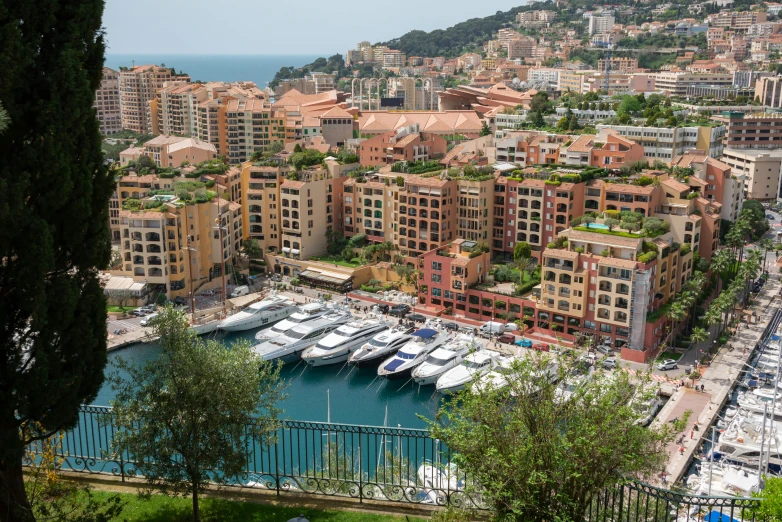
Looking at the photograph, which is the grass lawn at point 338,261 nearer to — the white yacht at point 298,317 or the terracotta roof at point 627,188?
the white yacht at point 298,317

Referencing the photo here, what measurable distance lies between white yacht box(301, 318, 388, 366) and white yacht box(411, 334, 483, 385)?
3.91m

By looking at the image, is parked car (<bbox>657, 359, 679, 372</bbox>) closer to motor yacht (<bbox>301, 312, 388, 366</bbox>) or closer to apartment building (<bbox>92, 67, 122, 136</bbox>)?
motor yacht (<bbox>301, 312, 388, 366</bbox>)

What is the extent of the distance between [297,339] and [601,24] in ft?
435

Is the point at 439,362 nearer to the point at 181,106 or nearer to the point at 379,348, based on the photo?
the point at 379,348

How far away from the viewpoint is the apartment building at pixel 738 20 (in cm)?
12912

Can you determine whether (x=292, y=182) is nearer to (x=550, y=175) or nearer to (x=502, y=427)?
(x=550, y=175)

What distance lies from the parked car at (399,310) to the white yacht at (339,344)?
8.54ft

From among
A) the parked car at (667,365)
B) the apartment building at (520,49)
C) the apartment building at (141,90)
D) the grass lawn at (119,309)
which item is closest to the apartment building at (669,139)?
the parked car at (667,365)

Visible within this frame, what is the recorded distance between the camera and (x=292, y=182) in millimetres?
47219

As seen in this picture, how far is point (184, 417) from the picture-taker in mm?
10172

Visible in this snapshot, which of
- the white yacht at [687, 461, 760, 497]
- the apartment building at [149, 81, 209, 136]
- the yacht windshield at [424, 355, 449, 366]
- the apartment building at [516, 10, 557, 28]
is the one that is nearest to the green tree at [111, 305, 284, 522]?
the white yacht at [687, 461, 760, 497]

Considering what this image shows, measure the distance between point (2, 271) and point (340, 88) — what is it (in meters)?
130

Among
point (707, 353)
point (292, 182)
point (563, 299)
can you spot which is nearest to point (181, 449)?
point (563, 299)

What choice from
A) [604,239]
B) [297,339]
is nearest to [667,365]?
[604,239]
